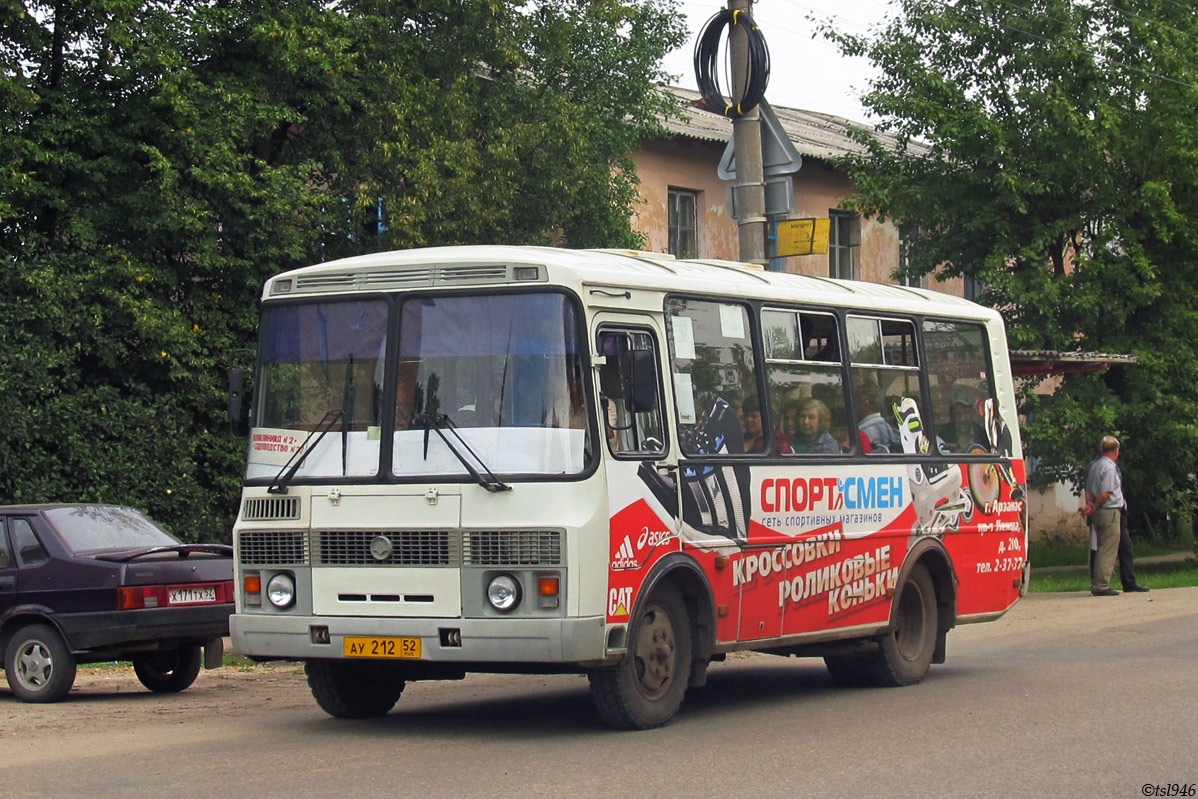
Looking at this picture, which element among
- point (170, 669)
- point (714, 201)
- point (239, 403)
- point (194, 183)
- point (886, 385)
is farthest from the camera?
point (714, 201)

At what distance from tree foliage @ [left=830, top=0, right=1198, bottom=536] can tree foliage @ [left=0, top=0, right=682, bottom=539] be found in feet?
21.0

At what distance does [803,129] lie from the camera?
3738cm

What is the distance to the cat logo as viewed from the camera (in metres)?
9.04

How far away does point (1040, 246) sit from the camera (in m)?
24.0

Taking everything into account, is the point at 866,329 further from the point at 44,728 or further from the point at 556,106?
the point at 556,106

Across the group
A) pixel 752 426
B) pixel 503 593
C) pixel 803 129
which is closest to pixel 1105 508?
pixel 752 426

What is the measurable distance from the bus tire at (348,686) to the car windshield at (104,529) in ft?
9.21

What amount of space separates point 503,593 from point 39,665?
466 cm

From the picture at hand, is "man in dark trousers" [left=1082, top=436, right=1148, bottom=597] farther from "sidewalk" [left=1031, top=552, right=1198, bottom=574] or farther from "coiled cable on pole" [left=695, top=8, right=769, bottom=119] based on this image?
"coiled cable on pole" [left=695, top=8, right=769, bottom=119]

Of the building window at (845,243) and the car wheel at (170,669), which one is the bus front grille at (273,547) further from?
the building window at (845,243)

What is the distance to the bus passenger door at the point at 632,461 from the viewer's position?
9.15 metres

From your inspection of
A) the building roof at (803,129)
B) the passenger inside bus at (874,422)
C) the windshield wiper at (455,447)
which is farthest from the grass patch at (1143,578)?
the windshield wiper at (455,447)

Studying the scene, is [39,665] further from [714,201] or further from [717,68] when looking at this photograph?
[714,201]

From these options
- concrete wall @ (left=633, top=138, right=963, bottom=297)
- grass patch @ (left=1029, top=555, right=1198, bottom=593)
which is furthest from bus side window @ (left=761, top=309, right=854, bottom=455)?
concrete wall @ (left=633, top=138, right=963, bottom=297)
